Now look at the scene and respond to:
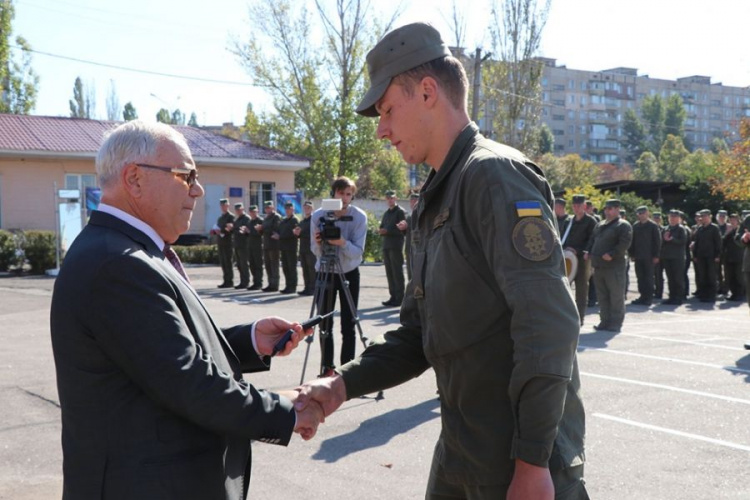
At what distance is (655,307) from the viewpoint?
17797 millimetres

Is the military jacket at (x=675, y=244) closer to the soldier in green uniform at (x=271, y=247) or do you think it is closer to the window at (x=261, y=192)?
the soldier in green uniform at (x=271, y=247)

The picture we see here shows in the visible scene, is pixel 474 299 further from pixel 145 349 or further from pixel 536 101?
pixel 536 101

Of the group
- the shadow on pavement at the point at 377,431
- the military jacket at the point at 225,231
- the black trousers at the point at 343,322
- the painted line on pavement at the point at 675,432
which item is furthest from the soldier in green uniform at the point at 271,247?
the painted line on pavement at the point at 675,432

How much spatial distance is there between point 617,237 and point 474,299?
12.2 m

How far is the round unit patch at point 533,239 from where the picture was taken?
82.0 inches

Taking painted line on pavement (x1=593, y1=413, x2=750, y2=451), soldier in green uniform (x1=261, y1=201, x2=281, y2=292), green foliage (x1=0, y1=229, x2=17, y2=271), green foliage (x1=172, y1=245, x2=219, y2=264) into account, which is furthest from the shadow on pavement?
green foliage (x1=172, y1=245, x2=219, y2=264)

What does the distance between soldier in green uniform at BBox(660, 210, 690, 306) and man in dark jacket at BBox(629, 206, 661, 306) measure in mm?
774

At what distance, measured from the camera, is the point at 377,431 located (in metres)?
6.66

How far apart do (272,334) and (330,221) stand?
487 centimetres

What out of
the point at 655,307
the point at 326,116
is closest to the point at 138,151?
the point at 655,307

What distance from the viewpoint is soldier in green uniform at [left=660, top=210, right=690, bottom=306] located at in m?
18.7

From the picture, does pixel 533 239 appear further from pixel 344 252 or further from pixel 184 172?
pixel 344 252

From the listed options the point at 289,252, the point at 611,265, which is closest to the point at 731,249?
the point at 611,265

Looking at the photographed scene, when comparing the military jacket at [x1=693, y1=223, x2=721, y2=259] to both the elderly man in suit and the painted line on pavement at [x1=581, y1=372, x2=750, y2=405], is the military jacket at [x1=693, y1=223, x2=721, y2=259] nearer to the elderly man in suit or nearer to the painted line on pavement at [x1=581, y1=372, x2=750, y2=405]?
the painted line on pavement at [x1=581, y1=372, x2=750, y2=405]
